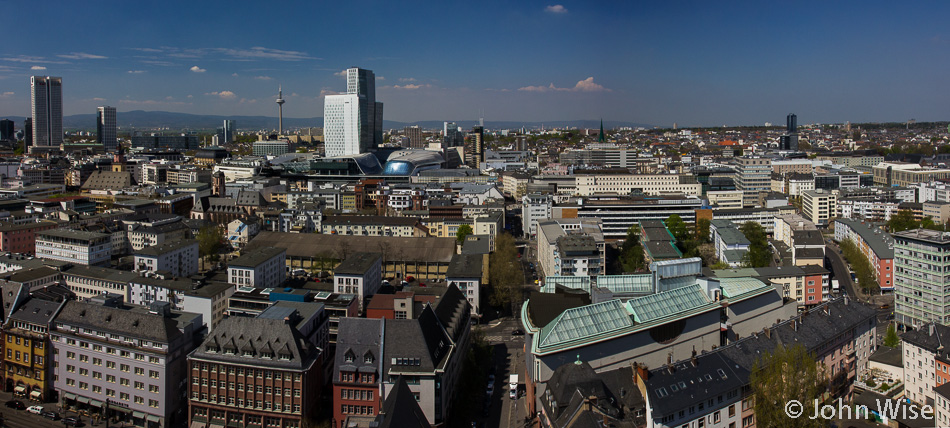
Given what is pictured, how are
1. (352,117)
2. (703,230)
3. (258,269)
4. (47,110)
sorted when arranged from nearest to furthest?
(258,269) → (703,230) → (352,117) → (47,110)

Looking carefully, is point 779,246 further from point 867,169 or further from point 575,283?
point 867,169

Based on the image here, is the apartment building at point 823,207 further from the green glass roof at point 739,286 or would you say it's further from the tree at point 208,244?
the tree at point 208,244

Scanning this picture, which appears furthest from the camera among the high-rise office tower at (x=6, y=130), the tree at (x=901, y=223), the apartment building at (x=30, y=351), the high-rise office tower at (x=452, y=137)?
the high-rise office tower at (x=6, y=130)

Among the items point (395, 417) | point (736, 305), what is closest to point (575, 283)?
point (736, 305)

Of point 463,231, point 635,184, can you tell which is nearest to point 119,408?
point 463,231

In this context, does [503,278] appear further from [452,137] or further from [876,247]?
[452,137]

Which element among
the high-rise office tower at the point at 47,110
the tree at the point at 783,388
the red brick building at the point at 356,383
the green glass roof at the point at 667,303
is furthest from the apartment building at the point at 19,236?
the high-rise office tower at the point at 47,110

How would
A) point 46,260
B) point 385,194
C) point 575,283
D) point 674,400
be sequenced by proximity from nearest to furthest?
point 674,400
point 575,283
point 46,260
point 385,194
